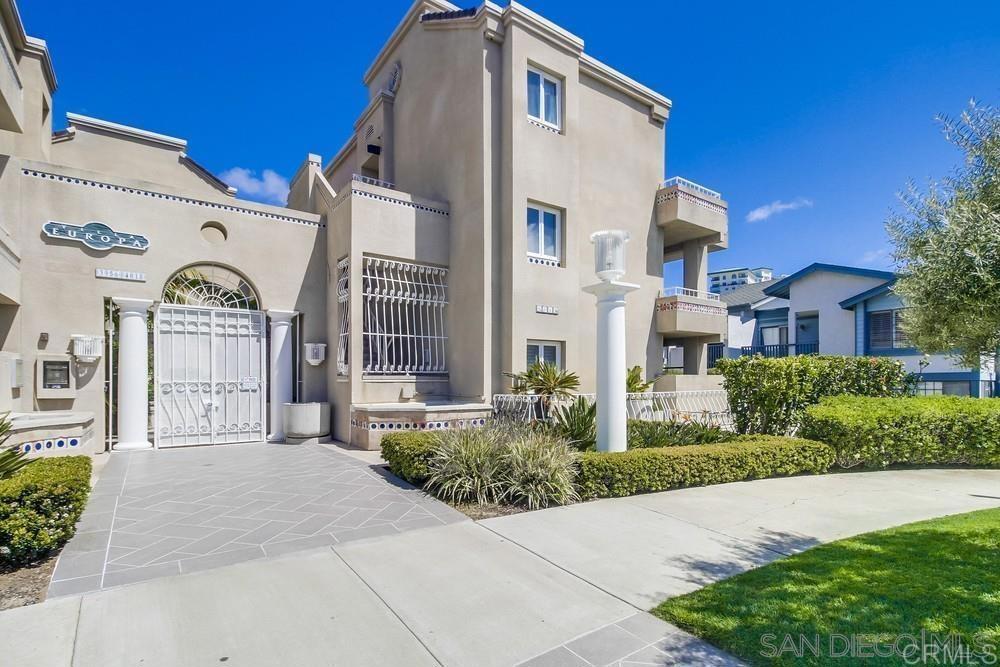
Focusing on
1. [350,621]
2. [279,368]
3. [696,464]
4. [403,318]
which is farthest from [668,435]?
[279,368]

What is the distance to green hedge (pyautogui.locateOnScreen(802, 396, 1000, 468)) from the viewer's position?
9.22 meters

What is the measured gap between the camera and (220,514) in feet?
20.2

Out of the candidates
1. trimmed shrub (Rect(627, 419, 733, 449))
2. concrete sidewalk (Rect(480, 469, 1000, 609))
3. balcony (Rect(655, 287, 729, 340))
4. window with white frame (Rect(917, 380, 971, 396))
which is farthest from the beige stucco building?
window with white frame (Rect(917, 380, 971, 396))

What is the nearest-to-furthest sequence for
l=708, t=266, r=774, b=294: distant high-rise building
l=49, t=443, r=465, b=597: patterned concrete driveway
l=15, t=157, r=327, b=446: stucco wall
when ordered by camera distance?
l=49, t=443, r=465, b=597: patterned concrete driveway < l=15, t=157, r=327, b=446: stucco wall < l=708, t=266, r=774, b=294: distant high-rise building

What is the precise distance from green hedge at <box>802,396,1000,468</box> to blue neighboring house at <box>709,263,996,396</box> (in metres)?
10.3

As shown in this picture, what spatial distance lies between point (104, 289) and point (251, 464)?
484 centimetres

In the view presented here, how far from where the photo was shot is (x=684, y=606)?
3791mm

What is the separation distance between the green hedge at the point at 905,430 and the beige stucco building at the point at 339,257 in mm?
5806

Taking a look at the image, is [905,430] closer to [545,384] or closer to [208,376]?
[545,384]

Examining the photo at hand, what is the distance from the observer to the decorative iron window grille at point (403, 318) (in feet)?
38.5

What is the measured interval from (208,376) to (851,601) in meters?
12.2

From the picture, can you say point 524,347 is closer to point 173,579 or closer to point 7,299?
point 173,579

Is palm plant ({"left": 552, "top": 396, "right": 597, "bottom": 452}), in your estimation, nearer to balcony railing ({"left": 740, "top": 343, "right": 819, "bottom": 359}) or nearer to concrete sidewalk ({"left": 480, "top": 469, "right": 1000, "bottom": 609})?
concrete sidewalk ({"left": 480, "top": 469, "right": 1000, "bottom": 609})

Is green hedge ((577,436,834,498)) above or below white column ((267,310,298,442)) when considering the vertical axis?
below
